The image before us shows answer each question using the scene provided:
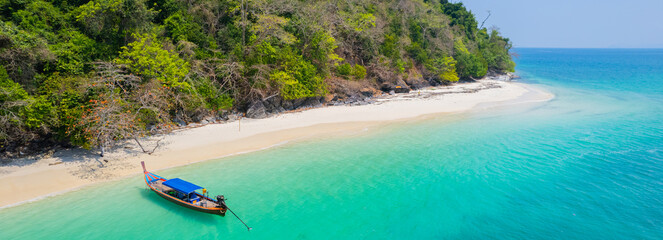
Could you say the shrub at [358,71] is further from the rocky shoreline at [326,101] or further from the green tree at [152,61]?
the green tree at [152,61]

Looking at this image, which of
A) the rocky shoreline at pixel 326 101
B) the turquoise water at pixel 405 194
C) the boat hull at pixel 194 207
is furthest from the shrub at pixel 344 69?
the boat hull at pixel 194 207

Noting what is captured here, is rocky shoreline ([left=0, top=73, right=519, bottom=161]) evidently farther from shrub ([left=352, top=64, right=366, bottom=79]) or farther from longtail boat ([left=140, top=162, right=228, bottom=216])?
longtail boat ([left=140, top=162, right=228, bottom=216])

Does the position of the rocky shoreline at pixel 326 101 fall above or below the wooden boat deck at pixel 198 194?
above

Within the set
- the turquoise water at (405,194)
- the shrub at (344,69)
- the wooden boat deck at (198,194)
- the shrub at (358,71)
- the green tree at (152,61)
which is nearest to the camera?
the turquoise water at (405,194)

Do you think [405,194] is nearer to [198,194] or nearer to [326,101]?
[198,194]

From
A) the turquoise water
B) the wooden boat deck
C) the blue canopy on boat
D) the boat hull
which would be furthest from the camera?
the blue canopy on boat

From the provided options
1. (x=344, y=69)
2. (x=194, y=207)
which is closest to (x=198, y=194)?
(x=194, y=207)

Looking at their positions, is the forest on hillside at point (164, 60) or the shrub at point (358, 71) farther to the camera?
the shrub at point (358, 71)

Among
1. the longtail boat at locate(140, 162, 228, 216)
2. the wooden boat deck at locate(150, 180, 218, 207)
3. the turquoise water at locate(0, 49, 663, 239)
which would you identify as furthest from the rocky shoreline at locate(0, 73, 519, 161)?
the longtail boat at locate(140, 162, 228, 216)
